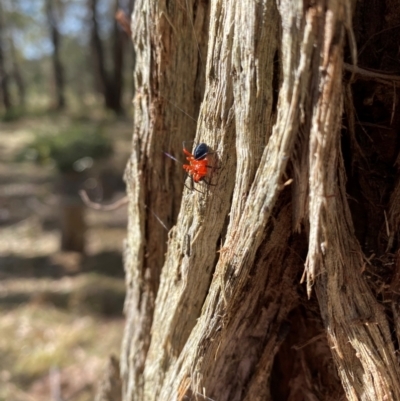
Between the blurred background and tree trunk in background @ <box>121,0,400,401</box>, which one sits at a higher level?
tree trunk in background @ <box>121,0,400,401</box>

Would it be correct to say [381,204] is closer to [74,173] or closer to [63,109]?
[74,173]

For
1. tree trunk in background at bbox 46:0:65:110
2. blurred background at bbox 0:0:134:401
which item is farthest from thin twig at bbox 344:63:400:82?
tree trunk in background at bbox 46:0:65:110

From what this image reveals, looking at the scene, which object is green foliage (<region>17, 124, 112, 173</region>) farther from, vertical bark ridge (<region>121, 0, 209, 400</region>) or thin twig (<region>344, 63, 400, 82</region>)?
thin twig (<region>344, 63, 400, 82</region>)

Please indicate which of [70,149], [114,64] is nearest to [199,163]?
[70,149]

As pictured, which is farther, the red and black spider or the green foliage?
the green foliage

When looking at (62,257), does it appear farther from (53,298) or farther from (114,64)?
(114,64)

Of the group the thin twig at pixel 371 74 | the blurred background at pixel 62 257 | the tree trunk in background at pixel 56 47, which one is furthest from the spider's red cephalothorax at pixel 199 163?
the tree trunk in background at pixel 56 47

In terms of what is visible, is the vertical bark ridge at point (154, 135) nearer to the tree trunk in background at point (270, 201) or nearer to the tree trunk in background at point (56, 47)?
the tree trunk in background at point (270, 201)
